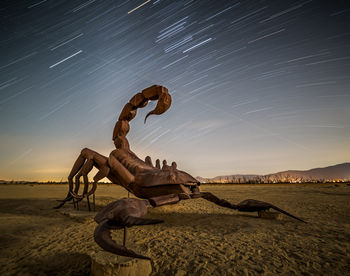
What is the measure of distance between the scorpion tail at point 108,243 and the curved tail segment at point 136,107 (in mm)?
3647

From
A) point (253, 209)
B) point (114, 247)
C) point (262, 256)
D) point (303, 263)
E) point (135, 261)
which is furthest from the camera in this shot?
point (253, 209)

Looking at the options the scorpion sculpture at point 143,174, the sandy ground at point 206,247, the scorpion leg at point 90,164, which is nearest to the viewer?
the sandy ground at point 206,247

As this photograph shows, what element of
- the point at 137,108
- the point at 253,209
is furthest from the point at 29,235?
the point at 253,209

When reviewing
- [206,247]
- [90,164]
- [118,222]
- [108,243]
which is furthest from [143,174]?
[108,243]

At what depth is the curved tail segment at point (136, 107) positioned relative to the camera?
507 centimetres

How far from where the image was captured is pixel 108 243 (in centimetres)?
176

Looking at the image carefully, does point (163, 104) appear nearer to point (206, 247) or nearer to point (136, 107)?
point (136, 107)

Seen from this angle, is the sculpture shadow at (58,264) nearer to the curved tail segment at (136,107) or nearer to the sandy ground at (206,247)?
the sandy ground at (206,247)

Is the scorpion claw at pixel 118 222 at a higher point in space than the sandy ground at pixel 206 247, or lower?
higher

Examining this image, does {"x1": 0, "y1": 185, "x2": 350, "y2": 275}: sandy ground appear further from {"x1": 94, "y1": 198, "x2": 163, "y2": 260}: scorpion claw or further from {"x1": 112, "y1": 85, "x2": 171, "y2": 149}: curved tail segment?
{"x1": 112, "y1": 85, "x2": 171, "y2": 149}: curved tail segment

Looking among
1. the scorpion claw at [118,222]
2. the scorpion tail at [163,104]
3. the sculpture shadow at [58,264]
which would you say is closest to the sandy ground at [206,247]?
the sculpture shadow at [58,264]

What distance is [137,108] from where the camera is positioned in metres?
5.78

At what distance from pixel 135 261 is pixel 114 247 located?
0.50 meters

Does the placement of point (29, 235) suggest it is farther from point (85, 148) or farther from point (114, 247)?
point (114, 247)
